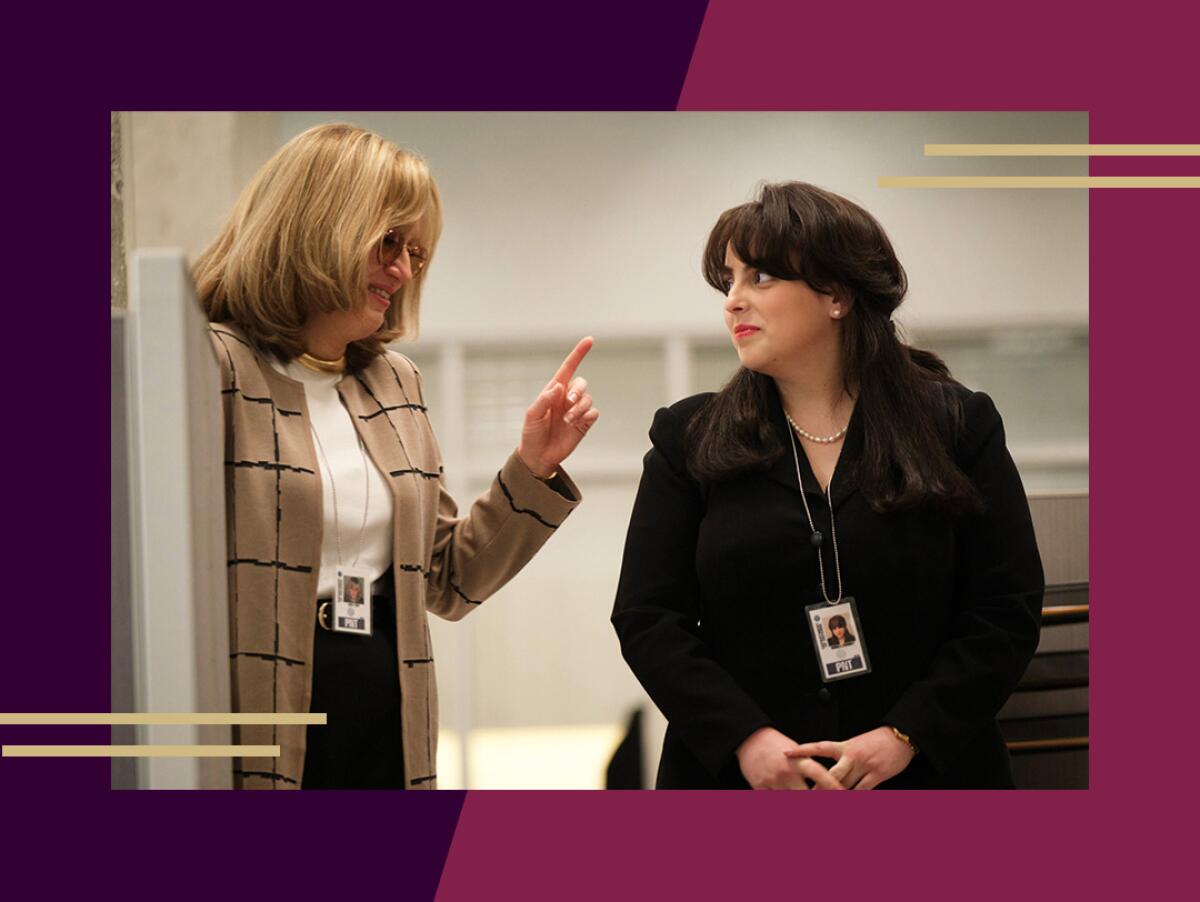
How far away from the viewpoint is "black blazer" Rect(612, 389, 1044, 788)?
2.39 m

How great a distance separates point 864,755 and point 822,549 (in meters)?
0.36

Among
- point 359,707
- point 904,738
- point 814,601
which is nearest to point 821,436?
point 814,601

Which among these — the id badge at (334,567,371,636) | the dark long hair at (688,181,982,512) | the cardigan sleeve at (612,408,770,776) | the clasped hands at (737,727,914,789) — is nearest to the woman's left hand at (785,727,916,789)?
the clasped hands at (737,727,914,789)

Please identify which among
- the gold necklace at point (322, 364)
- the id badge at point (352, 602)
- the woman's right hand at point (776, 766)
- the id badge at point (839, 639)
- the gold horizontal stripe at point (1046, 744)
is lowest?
the gold horizontal stripe at point (1046, 744)

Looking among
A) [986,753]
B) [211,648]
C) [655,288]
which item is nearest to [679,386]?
[655,288]

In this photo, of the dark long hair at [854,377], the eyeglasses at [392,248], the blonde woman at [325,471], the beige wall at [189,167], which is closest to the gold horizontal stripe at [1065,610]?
the dark long hair at [854,377]

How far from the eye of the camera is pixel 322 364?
248cm

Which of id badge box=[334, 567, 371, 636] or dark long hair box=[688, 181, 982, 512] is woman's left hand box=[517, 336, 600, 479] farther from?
id badge box=[334, 567, 371, 636]

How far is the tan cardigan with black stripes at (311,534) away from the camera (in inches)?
90.2

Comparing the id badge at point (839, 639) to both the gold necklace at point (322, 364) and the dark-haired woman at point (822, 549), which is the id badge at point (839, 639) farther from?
the gold necklace at point (322, 364)

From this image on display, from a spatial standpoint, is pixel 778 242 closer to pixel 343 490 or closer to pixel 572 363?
pixel 572 363

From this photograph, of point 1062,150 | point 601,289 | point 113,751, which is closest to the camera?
point 113,751

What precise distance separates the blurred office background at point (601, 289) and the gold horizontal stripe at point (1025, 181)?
0.02 meters
